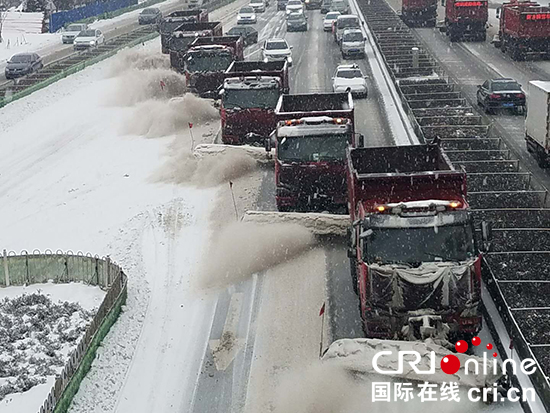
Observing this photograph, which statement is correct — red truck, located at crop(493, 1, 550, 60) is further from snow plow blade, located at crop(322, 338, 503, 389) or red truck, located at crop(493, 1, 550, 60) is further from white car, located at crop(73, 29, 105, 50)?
snow plow blade, located at crop(322, 338, 503, 389)

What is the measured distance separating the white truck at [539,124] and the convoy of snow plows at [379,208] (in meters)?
0.08

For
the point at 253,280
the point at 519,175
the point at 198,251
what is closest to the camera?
the point at 253,280

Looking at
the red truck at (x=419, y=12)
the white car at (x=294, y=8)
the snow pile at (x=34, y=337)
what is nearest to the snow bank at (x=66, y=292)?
the snow pile at (x=34, y=337)

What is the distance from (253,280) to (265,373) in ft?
13.4

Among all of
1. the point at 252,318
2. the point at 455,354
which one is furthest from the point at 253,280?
the point at 455,354

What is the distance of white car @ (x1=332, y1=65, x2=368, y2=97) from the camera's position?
36594mm

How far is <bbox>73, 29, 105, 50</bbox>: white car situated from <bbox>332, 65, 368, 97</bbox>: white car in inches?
967

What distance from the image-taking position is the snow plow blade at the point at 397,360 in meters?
12.2

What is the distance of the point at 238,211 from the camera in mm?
22266

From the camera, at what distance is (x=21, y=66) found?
1866 inches

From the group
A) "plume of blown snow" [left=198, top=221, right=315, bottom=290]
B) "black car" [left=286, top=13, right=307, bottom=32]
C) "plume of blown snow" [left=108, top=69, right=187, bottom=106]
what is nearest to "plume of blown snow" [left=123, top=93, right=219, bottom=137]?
"plume of blown snow" [left=108, top=69, right=187, bottom=106]

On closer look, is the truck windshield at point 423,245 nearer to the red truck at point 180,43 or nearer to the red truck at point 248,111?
the red truck at point 248,111

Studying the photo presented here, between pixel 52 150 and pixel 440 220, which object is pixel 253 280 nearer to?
pixel 440 220

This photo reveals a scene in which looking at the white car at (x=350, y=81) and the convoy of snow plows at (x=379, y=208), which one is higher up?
the convoy of snow plows at (x=379, y=208)
